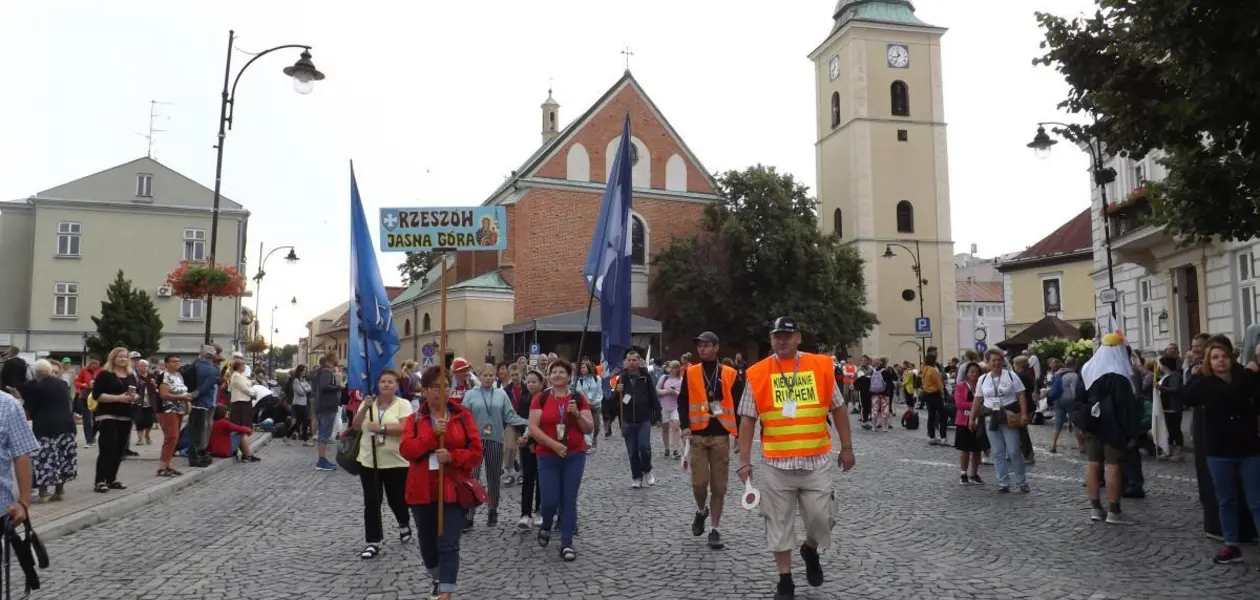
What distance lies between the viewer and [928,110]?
178ft

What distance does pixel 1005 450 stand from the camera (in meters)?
12.0

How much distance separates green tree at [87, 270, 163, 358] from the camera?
3556cm

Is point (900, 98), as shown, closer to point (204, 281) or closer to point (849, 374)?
point (849, 374)

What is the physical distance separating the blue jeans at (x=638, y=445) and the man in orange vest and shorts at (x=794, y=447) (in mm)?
5957

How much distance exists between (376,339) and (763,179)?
1548 inches

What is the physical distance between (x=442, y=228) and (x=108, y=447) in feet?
23.8

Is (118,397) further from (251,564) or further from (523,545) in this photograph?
(523,545)

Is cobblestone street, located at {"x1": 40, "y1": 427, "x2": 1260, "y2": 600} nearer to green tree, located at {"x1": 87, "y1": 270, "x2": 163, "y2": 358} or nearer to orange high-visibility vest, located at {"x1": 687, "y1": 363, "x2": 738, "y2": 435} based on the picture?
orange high-visibility vest, located at {"x1": 687, "y1": 363, "x2": 738, "y2": 435}

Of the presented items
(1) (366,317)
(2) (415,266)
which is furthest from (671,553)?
(2) (415,266)

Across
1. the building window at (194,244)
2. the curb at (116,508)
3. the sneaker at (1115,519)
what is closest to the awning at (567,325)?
the building window at (194,244)

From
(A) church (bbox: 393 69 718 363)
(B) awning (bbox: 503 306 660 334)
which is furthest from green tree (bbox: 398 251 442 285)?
(B) awning (bbox: 503 306 660 334)

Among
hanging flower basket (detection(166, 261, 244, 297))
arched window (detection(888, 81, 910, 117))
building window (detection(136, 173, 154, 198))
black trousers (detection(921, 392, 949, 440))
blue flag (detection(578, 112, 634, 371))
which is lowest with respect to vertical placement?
black trousers (detection(921, 392, 949, 440))

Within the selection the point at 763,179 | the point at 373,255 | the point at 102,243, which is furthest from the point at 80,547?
the point at 102,243

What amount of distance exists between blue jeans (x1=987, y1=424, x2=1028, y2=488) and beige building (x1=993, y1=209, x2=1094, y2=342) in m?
41.0
